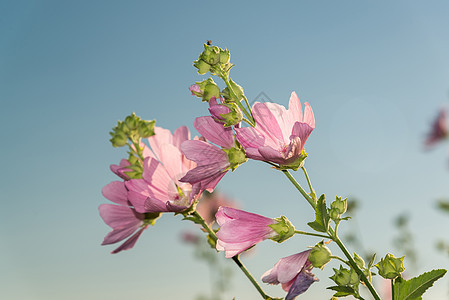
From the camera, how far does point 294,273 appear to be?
1188mm

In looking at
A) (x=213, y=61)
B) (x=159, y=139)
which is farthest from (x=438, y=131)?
(x=213, y=61)

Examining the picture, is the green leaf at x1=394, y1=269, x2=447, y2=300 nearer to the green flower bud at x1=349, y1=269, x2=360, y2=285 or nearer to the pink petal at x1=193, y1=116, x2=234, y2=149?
the green flower bud at x1=349, y1=269, x2=360, y2=285

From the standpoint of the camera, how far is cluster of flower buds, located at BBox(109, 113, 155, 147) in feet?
5.60

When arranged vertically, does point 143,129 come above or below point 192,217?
above

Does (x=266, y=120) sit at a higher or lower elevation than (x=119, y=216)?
lower

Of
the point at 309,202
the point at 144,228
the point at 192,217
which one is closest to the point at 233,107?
the point at 309,202

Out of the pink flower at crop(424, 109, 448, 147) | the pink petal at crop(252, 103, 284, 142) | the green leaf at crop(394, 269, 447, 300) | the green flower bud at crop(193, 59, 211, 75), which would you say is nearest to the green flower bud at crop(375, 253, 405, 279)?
the green leaf at crop(394, 269, 447, 300)

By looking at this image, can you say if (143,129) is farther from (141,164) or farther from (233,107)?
(233,107)

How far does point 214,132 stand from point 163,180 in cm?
30

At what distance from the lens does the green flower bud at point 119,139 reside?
1720mm

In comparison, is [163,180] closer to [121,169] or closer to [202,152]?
[121,169]

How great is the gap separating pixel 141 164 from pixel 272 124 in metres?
0.58

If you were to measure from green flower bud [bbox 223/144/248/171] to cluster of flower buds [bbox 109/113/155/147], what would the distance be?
0.52m

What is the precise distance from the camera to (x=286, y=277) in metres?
1.19
